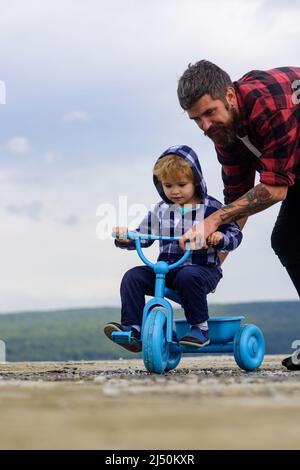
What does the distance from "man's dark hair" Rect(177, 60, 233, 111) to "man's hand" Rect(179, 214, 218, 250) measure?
615 millimetres

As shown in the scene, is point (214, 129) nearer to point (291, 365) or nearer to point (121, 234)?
point (121, 234)

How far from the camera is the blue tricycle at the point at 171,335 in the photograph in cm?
393

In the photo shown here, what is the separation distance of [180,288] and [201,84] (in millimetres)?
1069

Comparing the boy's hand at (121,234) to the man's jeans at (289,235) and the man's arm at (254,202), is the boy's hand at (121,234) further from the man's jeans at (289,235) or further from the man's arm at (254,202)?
the man's jeans at (289,235)

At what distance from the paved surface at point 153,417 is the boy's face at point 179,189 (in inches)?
67.6

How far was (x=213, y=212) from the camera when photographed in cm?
440

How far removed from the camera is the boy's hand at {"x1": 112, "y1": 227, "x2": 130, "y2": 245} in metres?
4.28

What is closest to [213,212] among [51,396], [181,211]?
[181,211]

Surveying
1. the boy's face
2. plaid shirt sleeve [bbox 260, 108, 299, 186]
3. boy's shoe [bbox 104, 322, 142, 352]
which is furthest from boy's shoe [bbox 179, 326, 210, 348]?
plaid shirt sleeve [bbox 260, 108, 299, 186]

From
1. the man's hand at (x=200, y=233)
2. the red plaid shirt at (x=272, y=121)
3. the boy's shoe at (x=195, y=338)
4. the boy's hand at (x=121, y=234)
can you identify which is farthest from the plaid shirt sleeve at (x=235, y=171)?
the boy's shoe at (x=195, y=338)

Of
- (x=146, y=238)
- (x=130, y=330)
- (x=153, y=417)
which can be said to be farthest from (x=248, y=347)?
(x=153, y=417)
